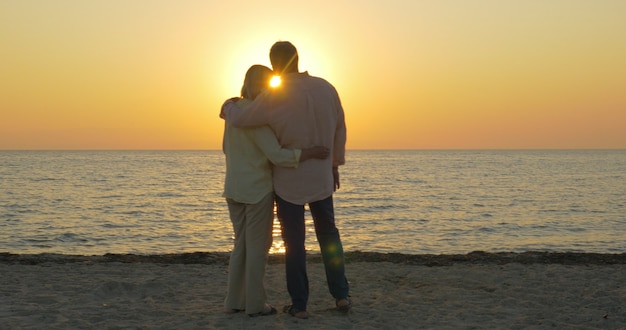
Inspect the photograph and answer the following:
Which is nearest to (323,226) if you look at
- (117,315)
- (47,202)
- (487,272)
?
(117,315)

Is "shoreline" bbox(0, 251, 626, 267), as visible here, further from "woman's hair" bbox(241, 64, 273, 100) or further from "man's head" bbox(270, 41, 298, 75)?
"man's head" bbox(270, 41, 298, 75)

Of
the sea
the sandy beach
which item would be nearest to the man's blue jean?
the sandy beach

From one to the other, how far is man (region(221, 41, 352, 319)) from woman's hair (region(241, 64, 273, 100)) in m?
0.08

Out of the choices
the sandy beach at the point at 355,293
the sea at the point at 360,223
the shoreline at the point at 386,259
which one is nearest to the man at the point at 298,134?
the sandy beach at the point at 355,293

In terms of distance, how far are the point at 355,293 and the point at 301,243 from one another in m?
1.59

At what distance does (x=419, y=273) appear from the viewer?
7.60m

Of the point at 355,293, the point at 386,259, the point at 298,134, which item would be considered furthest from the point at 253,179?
the point at 386,259

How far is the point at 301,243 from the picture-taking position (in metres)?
5.12

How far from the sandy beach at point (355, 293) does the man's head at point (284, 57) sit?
1923 millimetres

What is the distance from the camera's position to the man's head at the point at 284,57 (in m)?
4.98

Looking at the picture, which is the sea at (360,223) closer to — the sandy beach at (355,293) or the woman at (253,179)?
the sandy beach at (355,293)

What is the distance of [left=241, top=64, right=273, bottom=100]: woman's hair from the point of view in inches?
200

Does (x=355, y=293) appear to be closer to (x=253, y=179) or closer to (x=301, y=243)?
(x=301, y=243)

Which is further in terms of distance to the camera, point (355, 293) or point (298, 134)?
point (355, 293)
